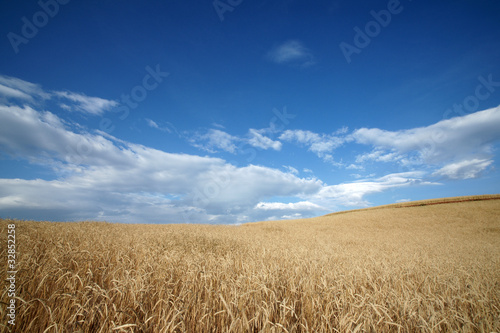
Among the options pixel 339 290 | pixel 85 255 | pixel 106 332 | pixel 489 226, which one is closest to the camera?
pixel 106 332

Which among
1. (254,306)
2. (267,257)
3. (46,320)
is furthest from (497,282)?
(46,320)

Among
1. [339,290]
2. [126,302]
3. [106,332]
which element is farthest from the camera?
[339,290]

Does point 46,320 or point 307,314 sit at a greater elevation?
point 46,320

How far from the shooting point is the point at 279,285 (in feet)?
13.2

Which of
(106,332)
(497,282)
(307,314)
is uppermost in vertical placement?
(106,332)

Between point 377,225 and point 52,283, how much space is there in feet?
98.9

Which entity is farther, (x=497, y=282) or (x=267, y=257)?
(x=267, y=257)

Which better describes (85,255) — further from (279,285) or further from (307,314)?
(307,314)

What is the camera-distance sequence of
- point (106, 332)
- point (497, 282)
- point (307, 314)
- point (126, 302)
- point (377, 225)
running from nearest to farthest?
point (106, 332) → point (126, 302) → point (307, 314) → point (497, 282) → point (377, 225)

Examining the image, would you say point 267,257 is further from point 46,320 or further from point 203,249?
point 46,320

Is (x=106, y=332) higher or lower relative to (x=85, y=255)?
lower

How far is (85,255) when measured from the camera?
4664 mm

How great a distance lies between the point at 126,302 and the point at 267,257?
454cm

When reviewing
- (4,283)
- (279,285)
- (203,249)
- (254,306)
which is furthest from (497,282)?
(4,283)
